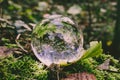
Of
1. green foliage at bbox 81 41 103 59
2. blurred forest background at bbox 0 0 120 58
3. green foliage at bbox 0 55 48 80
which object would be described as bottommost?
green foliage at bbox 0 55 48 80

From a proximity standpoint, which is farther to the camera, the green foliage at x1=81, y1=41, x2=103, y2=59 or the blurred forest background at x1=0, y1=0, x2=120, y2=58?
the blurred forest background at x1=0, y1=0, x2=120, y2=58

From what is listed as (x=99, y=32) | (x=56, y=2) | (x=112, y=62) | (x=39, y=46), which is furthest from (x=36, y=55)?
(x=56, y=2)

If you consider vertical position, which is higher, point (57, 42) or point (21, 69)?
point (57, 42)

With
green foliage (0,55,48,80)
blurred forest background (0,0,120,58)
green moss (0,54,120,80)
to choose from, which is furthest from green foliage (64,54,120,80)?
blurred forest background (0,0,120,58)

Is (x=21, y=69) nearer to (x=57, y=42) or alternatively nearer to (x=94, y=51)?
(x=57, y=42)

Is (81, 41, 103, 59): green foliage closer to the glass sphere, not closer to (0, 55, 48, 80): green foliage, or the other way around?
the glass sphere

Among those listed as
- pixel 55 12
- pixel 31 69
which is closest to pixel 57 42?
pixel 31 69
